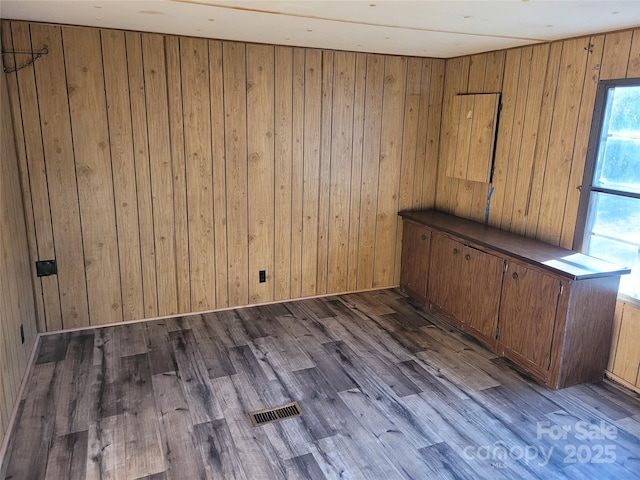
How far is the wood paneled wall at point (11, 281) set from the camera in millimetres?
2660

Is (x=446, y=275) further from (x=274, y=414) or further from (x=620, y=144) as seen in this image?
(x=274, y=414)

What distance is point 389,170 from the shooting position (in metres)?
4.66

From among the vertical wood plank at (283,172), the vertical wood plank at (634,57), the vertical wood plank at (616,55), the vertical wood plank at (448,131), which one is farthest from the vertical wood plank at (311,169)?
the vertical wood plank at (634,57)

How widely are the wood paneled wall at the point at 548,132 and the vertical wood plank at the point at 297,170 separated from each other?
153 cm

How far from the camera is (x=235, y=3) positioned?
8.28 ft

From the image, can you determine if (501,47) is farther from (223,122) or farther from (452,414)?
(452,414)

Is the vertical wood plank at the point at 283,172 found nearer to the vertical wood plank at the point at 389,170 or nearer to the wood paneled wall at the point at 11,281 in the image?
the vertical wood plank at the point at 389,170

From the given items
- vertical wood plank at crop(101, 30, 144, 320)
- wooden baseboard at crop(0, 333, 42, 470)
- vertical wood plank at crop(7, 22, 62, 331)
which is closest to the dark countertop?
vertical wood plank at crop(101, 30, 144, 320)

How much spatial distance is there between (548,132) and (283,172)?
2.16 meters

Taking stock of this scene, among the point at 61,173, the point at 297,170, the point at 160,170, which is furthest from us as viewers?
the point at 297,170

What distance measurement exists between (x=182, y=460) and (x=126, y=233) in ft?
6.59

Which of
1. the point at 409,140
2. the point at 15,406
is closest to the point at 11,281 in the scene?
the point at 15,406

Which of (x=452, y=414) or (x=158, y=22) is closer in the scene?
(x=452, y=414)

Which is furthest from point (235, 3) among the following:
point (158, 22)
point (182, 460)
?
point (182, 460)
